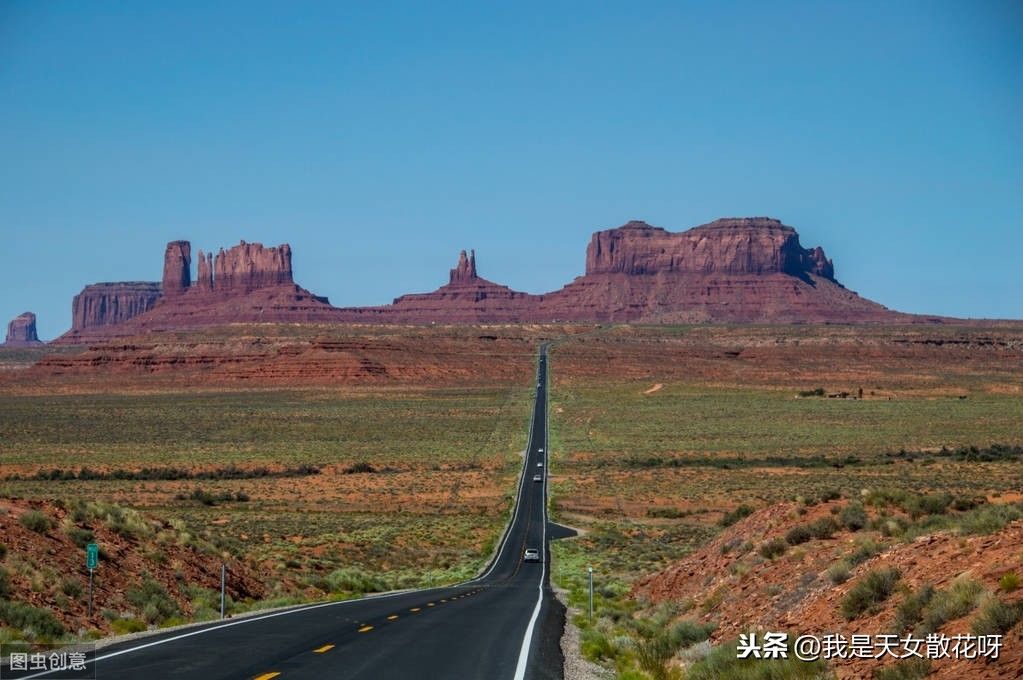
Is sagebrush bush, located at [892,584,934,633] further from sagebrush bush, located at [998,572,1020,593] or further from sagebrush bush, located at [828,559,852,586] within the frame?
sagebrush bush, located at [828,559,852,586]

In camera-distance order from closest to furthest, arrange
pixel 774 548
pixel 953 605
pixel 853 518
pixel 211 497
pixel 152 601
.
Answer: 1. pixel 953 605
2. pixel 853 518
3. pixel 774 548
4. pixel 152 601
5. pixel 211 497

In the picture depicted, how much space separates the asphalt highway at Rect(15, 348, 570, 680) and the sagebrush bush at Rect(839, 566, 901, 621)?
142 inches

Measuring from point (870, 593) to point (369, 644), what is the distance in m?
6.65

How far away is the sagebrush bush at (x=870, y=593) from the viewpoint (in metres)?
14.2

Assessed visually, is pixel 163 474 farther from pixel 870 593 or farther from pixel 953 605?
pixel 953 605

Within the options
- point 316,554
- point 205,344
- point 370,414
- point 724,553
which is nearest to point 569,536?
point 316,554

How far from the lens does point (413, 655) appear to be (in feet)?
49.9

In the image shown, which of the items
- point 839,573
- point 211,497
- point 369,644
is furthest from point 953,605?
point 211,497

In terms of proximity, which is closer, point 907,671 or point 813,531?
point 907,671

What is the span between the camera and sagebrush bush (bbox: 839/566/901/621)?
14.2 meters

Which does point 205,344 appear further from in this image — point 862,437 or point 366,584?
point 366,584

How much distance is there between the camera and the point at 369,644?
16219 millimetres

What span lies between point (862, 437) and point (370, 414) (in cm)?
4446

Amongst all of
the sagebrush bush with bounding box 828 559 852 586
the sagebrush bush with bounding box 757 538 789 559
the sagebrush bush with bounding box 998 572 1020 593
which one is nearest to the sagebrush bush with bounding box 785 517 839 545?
the sagebrush bush with bounding box 757 538 789 559
